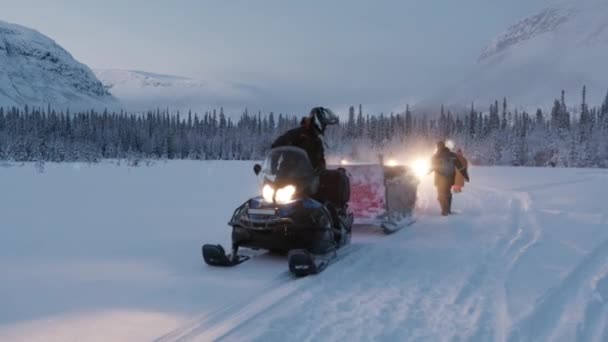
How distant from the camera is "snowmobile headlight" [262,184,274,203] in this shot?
763 centimetres

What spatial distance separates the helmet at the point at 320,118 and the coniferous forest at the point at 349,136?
65614 mm

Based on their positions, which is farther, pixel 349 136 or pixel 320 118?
pixel 349 136

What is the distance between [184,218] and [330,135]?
126068 millimetres

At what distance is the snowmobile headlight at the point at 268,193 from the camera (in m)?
7.63

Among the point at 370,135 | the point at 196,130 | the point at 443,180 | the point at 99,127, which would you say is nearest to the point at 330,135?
the point at 370,135

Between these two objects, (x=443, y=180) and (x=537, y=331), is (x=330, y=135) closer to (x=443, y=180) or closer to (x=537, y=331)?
(x=443, y=180)

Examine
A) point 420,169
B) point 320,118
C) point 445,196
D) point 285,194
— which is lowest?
point 445,196

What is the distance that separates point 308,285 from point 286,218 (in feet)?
4.25

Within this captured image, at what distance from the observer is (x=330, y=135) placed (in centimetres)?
13762

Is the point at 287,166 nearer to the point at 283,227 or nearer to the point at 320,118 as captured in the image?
the point at 283,227

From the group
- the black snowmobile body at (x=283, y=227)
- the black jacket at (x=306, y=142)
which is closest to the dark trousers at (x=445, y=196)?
the black jacket at (x=306, y=142)

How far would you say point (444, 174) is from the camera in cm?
1436

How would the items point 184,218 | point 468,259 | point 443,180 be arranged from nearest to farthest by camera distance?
1. point 468,259
2. point 184,218
3. point 443,180

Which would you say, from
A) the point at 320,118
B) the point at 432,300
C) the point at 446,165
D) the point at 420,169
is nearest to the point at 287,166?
the point at 320,118
